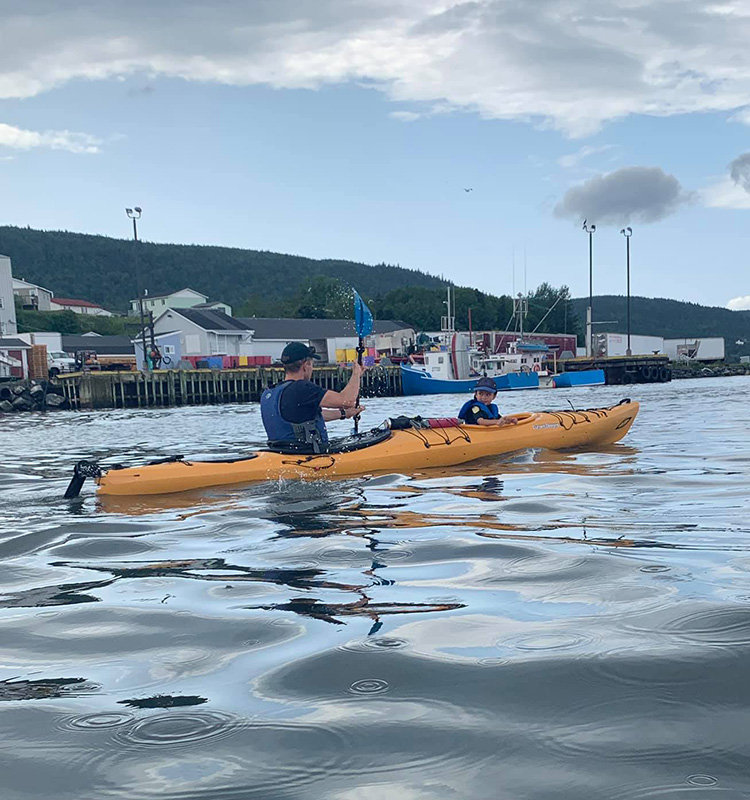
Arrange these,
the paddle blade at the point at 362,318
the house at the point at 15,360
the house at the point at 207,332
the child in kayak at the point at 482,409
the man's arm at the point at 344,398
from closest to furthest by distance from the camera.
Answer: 1. the man's arm at the point at 344,398
2. the child in kayak at the point at 482,409
3. the paddle blade at the point at 362,318
4. the house at the point at 15,360
5. the house at the point at 207,332

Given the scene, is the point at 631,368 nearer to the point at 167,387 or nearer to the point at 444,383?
the point at 444,383

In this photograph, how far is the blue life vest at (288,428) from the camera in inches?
373

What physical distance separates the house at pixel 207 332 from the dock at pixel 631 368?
25.9 metres

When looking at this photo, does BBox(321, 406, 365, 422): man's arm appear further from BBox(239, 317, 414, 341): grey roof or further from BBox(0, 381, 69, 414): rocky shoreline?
BBox(239, 317, 414, 341): grey roof

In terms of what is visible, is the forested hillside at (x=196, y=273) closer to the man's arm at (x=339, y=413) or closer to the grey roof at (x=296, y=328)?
the grey roof at (x=296, y=328)

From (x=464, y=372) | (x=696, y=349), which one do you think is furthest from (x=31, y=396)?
(x=696, y=349)

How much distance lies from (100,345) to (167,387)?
115 ft

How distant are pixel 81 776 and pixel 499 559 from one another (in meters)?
3.21

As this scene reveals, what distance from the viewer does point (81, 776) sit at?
2.37m

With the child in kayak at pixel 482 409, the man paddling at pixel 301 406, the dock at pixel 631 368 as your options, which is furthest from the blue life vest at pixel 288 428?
the dock at pixel 631 368

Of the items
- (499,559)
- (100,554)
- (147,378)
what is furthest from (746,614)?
(147,378)

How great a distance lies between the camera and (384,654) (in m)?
3.30

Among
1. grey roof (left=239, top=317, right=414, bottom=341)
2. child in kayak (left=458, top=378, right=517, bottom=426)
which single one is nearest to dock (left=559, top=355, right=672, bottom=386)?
grey roof (left=239, top=317, right=414, bottom=341)

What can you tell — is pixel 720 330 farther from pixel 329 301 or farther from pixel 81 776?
pixel 81 776
